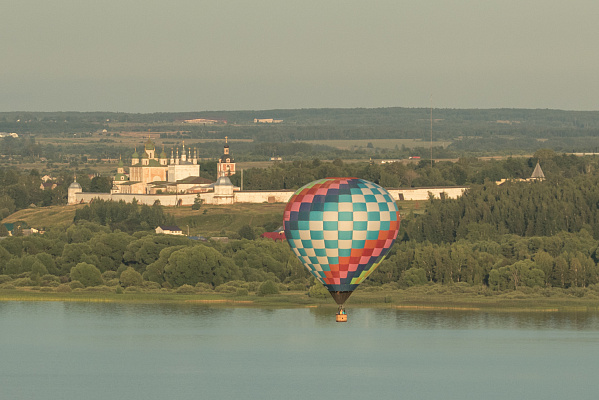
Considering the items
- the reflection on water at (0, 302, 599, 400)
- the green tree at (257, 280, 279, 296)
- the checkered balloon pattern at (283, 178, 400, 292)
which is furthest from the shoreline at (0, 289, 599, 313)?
the checkered balloon pattern at (283, 178, 400, 292)

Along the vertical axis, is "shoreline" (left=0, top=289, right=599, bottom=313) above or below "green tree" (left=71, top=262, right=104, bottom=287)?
below

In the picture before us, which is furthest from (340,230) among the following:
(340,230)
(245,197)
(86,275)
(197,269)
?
(245,197)

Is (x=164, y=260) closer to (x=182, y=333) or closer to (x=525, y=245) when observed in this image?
(x=182, y=333)

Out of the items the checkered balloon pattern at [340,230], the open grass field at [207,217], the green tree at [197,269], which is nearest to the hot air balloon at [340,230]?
the checkered balloon pattern at [340,230]

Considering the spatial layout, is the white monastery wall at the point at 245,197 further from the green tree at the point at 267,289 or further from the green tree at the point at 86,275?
the green tree at the point at 267,289

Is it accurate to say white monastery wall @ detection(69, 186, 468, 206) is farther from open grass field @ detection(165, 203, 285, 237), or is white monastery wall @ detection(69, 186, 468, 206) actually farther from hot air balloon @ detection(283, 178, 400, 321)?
hot air balloon @ detection(283, 178, 400, 321)

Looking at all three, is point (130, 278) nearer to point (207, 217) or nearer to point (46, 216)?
point (207, 217)
